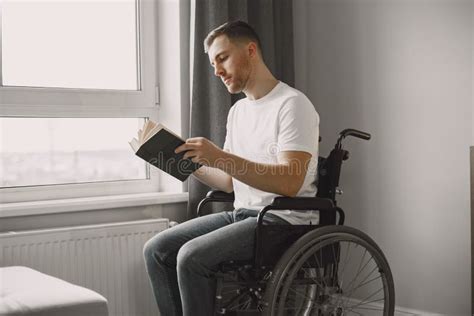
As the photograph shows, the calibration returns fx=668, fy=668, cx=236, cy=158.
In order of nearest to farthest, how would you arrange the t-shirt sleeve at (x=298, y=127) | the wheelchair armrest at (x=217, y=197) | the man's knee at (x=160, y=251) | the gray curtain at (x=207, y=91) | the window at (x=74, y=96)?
1. the t-shirt sleeve at (x=298, y=127)
2. the man's knee at (x=160, y=251)
3. the wheelchair armrest at (x=217, y=197)
4. the window at (x=74, y=96)
5. the gray curtain at (x=207, y=91)

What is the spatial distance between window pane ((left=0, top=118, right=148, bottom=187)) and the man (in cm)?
62

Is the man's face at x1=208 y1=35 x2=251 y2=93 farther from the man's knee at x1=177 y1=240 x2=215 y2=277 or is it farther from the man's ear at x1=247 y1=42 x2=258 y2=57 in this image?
the man's knee at x1=177 y1=240 x2=215 y2=277

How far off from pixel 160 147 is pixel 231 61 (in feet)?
1.46

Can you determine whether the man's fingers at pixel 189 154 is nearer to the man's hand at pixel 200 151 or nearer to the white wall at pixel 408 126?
the man's hand at pixel 200 151

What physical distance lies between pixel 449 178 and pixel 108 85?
4.80 ft

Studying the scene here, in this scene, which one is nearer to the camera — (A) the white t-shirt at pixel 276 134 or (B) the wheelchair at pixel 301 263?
(B) the wheelchair at pixel 301 263

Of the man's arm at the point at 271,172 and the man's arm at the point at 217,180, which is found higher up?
the man's arm at the point at 271,172

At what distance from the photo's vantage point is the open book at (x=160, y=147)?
6.45 feet

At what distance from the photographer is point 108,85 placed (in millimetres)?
2857

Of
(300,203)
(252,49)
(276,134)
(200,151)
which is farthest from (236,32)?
(300,203)

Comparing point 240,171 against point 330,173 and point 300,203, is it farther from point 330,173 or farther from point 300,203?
point 330,173

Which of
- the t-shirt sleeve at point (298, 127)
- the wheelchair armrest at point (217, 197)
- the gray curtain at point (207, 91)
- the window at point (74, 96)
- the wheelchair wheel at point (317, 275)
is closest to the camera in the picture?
the wheelchair wheel at point (317, 275)

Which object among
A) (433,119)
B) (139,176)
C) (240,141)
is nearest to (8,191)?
(139,176)

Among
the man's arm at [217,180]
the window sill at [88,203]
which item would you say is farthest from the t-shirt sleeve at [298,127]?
the window sill at [88,203]
